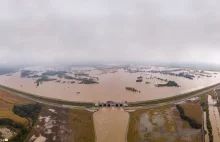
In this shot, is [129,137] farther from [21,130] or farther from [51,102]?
[51,102]

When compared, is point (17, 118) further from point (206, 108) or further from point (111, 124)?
point (206, 108)

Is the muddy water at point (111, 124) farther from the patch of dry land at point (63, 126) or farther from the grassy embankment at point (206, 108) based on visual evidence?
the grassy embankment at point (206, 108)

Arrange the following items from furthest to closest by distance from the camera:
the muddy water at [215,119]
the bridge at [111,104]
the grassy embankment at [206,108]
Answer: the bridge at [111,104], the grassy embankment at [206,108], the muddy water at [215,119]

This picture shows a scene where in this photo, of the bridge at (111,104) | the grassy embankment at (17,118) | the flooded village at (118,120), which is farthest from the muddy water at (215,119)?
the grassy embankment at (17,118)

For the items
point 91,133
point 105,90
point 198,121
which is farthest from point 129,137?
point 105,90

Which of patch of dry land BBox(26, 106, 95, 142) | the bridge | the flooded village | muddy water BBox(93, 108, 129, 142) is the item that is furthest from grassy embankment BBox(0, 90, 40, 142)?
the bridge

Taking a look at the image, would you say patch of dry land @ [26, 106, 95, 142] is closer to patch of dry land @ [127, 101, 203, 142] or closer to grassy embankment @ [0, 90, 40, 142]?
grassy embankment @ [0, 90, 40, 142]

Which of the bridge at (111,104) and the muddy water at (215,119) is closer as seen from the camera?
the muddy water at (215,119)
